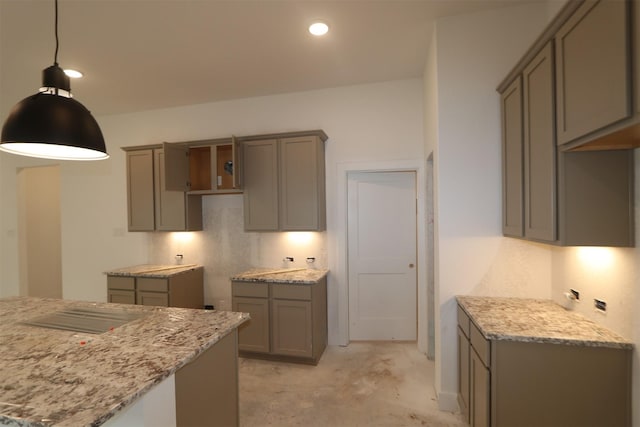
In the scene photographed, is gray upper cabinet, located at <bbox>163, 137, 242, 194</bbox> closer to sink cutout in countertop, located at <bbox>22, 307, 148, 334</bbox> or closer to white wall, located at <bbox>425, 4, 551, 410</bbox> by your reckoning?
sink cutout in countertop, located at <bbox>22, 307, 148, 334</bbox>

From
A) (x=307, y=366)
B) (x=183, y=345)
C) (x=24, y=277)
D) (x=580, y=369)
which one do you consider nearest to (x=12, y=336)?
(x=183, y=345)

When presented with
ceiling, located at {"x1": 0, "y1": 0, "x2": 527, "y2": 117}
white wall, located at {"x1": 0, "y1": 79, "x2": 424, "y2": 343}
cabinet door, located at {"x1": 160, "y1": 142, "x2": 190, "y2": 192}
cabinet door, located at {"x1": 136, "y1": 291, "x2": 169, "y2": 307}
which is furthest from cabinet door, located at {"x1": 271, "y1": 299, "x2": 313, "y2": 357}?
ceiling, located at {"x1": 0, "y1": 0, "x2": 527, "y2": 117}

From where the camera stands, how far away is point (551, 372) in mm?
1539

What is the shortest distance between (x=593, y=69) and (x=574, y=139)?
0.98 feet

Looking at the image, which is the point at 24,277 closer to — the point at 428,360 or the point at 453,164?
the point at 428,360

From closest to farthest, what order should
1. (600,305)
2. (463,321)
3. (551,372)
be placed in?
(551,372), (600,305), (463,321)

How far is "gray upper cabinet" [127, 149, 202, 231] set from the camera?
371 centimetres

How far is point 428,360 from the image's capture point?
3.13 m

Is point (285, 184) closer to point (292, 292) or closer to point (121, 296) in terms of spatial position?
point (292, 292)

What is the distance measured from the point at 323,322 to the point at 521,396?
82.8 inches

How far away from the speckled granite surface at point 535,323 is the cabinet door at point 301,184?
1730 mm

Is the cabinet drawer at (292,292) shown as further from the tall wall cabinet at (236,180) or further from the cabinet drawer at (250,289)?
the tall wall cabinet at (236,180)

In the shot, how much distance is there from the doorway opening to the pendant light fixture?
177 inches

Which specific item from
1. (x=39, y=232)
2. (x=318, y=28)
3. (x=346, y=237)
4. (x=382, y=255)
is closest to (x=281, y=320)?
(x=346, y=237)
